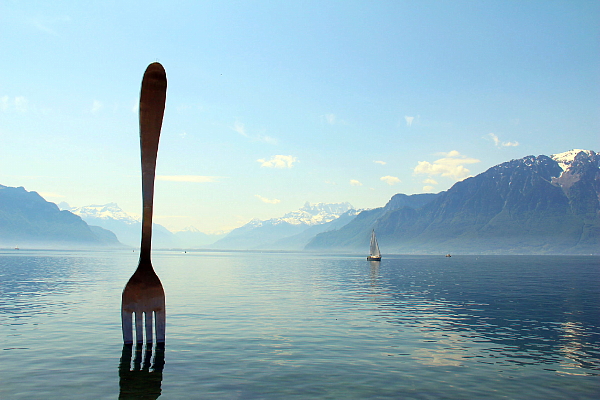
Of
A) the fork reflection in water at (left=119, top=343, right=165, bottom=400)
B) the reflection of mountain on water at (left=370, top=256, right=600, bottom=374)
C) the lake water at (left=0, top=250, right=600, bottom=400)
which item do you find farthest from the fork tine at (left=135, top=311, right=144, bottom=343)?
the reflection of mountain on water at (left=370, top=256, right=600, bottom=374)

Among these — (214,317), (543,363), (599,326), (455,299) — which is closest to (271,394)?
(543,363)

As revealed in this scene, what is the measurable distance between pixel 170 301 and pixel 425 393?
40.5 m

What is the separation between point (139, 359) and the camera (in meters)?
25.8

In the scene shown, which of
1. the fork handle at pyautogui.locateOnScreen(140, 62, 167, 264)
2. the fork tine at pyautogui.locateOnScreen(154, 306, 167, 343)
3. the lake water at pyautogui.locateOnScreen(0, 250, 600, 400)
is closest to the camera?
the fork handle at pyautogui.locateOnScreen(140, 62, 167, 264)

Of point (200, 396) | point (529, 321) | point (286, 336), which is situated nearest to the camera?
point (200, 396)

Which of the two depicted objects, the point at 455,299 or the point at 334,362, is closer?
the point at 334,362

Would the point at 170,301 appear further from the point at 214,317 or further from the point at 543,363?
the point at 543,363

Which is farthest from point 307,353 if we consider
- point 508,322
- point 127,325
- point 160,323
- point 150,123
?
point 508,322

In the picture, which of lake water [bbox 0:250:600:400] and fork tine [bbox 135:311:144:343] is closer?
lake water [bbox 0:250:600:400]

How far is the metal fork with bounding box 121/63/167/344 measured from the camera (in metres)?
20.6

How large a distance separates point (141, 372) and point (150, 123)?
1167cm

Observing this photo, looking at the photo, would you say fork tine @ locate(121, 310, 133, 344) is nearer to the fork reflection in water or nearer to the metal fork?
the metal fork

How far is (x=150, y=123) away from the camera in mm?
21266

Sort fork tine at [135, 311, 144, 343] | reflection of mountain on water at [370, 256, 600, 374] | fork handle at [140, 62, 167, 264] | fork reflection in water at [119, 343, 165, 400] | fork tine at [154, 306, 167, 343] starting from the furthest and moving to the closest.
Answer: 1. reflection of mountain on water at [370, 256, 600, 374]
2. fork tine at [154, 306, 167, 343]
3. fork tine at [135, 311, 144, 343]
4. fork handle at [140, 62, 167, 264]
5. fork reflection in water at [119, 343, 165, 400]
